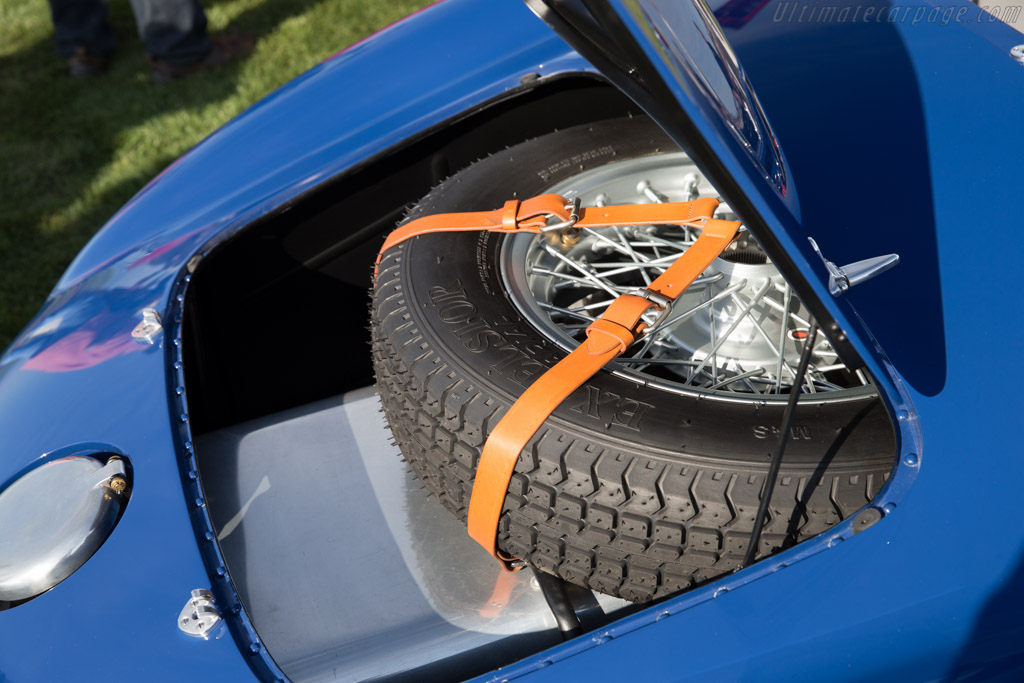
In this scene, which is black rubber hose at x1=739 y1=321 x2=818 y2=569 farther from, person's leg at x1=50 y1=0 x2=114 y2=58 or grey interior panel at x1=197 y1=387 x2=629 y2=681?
person's leg at x1=50 y1=0 x2=114 y2=58

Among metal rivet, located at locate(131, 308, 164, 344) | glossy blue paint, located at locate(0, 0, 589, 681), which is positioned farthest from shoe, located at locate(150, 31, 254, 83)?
metal rivet, located at locate(131, 308, 164, 344)

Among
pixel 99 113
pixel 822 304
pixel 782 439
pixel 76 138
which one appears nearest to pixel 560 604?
pixel 782 439

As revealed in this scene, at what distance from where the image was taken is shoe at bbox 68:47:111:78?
13.3 feet

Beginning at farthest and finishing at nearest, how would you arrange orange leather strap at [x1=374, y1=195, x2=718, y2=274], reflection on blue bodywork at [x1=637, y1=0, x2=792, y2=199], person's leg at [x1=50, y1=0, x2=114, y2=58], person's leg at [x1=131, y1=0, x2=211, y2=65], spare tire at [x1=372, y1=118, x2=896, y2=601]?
person's leg at [x1=50, y1=0, x2=114, y2=58] < person's leg at [x1=131, y1=0, x2=211, y2=65] < orange leather strap at [x1=374, y1=195, x2=718, y2=274] < spare tire at [x1=372, y1=118, x2=896, y2=601] < reflection on blue bodywork at [x1=637, y1=0, x2=792, y2=199]

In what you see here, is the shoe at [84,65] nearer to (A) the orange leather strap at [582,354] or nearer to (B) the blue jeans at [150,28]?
(B) the blue jeans at [150,28]

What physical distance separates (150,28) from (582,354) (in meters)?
3.50

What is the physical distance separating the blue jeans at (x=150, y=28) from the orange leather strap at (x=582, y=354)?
3151mm

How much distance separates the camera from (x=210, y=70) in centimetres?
396

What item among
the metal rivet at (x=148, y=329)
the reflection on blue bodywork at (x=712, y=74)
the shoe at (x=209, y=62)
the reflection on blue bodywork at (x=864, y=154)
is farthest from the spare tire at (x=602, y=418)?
the shoe at (x=209, y=62)

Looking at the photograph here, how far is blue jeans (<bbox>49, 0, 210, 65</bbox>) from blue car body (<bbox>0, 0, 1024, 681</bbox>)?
2.39 metres

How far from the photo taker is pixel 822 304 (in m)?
0.98

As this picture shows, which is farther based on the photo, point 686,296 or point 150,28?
point 150,28

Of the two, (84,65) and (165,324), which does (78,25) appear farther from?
(165,324)

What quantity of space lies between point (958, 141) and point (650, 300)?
532 millimetres
